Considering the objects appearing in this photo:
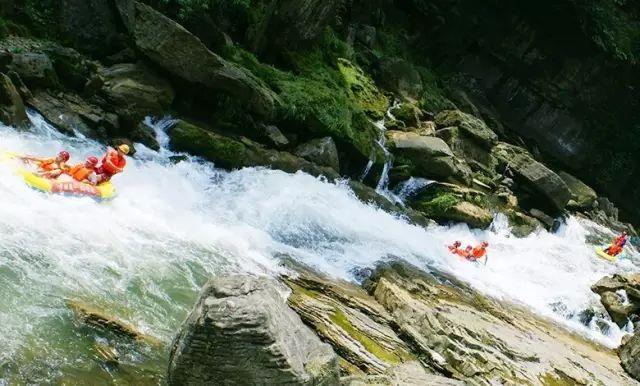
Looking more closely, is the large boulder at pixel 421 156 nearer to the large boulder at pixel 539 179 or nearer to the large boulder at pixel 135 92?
the large boulder at pixel 539 179

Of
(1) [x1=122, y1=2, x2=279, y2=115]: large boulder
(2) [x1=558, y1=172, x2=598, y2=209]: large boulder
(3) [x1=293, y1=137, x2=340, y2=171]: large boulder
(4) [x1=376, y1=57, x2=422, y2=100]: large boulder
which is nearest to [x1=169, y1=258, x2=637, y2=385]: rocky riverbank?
(3) [x1=293, y1=137, x2=340, y2=171]: large boulder

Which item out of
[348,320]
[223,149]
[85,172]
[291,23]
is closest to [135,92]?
[223,149]

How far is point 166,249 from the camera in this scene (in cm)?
954

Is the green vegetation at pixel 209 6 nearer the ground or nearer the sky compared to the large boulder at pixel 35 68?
nearer the sky

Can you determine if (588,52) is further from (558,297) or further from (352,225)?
(352,225)

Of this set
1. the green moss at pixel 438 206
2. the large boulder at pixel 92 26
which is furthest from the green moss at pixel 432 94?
the large boulder at pixel 92 26

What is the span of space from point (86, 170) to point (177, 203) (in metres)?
2.07

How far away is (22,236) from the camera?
26.6ft

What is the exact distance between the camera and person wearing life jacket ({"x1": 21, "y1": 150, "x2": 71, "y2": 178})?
9914 mm

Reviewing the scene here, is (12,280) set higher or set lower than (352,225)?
lower

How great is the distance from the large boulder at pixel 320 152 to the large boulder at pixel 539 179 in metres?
9.20

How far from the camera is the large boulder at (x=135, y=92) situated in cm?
1298

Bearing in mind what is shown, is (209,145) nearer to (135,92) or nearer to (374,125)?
(135,92)

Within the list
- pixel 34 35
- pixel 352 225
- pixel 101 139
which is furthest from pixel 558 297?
pixel 34 35
